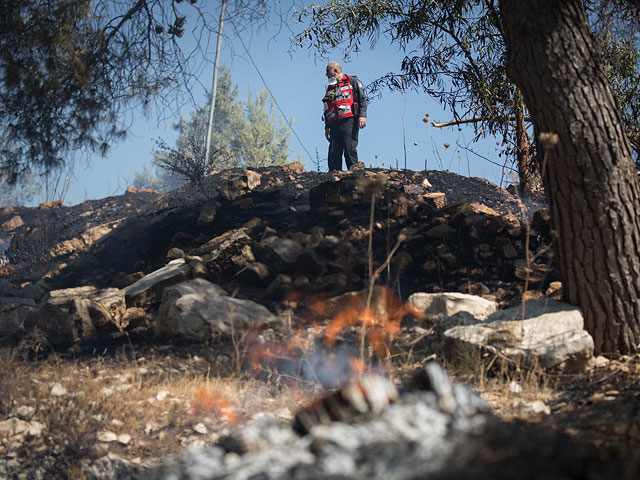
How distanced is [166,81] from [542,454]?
5336 millimetres

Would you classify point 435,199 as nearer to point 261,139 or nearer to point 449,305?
point 449,305

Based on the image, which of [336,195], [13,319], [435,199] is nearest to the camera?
[13,319]

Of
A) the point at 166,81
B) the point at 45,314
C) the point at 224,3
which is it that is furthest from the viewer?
the point at 166,81

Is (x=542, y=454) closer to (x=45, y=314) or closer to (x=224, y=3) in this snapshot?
(x=45, y=314)

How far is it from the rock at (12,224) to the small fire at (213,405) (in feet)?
33.8

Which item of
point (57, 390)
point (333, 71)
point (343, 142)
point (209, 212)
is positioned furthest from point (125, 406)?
point (333, 71)

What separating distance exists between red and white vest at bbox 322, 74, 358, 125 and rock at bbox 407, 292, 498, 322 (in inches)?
188

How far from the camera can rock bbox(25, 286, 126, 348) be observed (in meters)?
4.20

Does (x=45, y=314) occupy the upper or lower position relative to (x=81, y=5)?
lower

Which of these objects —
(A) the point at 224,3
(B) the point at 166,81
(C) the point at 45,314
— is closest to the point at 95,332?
(C) the point at 45,314

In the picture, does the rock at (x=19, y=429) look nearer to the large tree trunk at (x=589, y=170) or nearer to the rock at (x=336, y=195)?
the large tree trunk at (x=589, y=170)

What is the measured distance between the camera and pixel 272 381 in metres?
3.33

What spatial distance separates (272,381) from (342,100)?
231 inches

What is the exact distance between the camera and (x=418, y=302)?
4.13 meters
